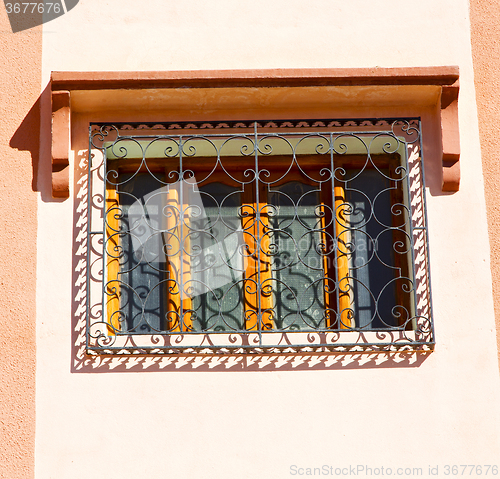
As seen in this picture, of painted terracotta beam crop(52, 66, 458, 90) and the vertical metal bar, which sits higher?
painted terracotta beam crop(52, 66, 458, 90)

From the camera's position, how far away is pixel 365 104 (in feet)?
14.2

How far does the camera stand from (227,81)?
411 centimetres

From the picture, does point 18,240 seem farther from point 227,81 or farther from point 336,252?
point 336,252

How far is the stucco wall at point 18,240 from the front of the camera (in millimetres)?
3836

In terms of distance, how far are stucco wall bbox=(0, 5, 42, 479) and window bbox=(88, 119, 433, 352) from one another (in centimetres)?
36

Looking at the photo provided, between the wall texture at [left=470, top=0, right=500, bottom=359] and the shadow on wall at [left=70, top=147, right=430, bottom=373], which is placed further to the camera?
the wall texture at [left=470, top=0, right=500, bottom=359]

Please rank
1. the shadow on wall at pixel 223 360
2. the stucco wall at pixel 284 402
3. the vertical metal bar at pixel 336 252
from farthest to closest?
the vertical metal bar at pixel 336 252, the shadow on wall at pixel 223 360, the stucco wall at pixel 284 402

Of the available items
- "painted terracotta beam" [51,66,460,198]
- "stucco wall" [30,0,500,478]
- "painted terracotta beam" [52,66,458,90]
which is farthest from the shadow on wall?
"painted terracotta beam" [52,66,458,90]

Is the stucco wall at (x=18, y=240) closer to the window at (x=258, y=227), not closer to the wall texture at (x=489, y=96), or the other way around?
the window at (x=258, y=227)

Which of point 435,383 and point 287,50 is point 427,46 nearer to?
point 287,50

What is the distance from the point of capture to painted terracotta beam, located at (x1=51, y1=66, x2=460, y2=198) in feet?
13.4

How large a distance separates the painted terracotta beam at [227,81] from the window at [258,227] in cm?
19

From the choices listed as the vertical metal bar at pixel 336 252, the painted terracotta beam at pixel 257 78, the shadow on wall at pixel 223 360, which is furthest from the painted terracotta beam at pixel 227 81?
the shadow on wall at pixel 223 360

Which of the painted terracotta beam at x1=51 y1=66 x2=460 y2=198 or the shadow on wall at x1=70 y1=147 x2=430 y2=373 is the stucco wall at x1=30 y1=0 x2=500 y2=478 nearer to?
the shadow on wall at x1=70 y1=147 x2=430 y2=373
